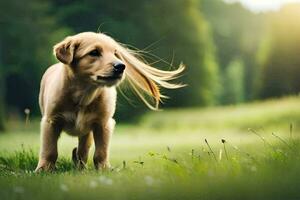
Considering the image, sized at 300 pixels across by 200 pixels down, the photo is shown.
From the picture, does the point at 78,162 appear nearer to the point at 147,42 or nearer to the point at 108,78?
the point at 108,78

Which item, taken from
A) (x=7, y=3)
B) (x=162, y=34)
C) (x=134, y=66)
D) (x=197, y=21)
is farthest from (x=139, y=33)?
(x=134, y=66)

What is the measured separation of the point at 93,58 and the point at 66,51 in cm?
23

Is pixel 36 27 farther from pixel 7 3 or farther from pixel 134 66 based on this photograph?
pixel 134 66

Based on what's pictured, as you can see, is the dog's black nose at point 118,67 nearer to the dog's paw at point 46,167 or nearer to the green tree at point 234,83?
the dog's paw at point 46,167

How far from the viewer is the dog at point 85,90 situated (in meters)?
5.19

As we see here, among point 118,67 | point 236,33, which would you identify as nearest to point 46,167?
point 118,67

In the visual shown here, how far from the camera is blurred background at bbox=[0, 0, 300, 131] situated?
14.8 metres

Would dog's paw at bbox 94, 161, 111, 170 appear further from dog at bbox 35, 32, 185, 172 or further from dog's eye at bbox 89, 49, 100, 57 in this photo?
→ dog's eye at bbox 89, 49, 100, 57

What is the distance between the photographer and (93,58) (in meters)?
5.18

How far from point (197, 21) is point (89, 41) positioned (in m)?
11.0

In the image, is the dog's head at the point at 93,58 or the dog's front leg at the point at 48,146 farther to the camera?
the dog's front leg at the point at 48,146

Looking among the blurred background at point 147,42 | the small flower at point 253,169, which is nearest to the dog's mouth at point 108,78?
the small flower at point 253,169

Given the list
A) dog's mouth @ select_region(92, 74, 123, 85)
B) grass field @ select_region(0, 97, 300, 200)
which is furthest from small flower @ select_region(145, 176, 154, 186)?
dog's mouth @ select_region(92, 74, 123, 85)

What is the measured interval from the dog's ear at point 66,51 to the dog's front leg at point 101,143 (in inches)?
23.1
